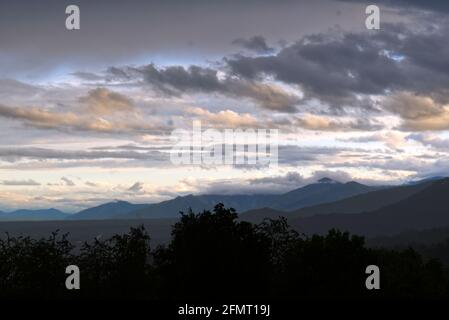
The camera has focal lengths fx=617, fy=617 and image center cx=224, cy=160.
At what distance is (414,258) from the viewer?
11825cm

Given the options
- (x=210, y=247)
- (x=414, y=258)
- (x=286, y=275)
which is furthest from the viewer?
(x=414, y=258)

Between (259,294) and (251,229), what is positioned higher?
(251,229)

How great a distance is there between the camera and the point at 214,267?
209 ft

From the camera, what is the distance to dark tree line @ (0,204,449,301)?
64438mm

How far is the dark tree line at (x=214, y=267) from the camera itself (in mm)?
64438
